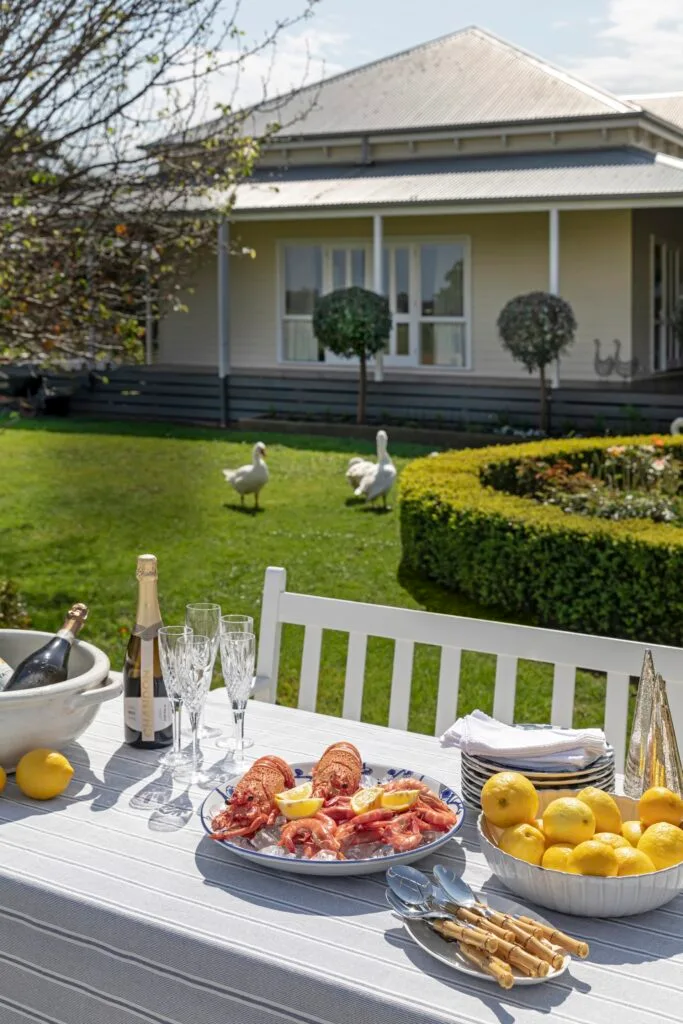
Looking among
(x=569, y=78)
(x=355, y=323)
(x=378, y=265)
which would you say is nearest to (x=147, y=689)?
(x=355, y=323)

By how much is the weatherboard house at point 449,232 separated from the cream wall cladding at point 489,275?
3 cm

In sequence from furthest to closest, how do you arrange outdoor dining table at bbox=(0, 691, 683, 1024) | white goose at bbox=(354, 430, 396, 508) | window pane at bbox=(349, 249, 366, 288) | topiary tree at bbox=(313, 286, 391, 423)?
window pane at bbox=(349, 249, 366, 288), topiary tree at bbox=(313, 286, 391, 423), white goose at bbox=(354, 430, 396, 508), outdoor dining table at bbox=(0, 691, 683, 1024)

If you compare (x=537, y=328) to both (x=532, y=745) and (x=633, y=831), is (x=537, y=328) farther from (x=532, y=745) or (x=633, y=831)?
(x=633, y=831)

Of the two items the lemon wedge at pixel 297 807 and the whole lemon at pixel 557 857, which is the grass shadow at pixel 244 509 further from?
the whole lemon at pixel 557 857

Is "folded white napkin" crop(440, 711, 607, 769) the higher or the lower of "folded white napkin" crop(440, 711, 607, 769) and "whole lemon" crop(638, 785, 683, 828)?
the higher

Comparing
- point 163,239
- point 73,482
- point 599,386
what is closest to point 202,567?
point 163,239

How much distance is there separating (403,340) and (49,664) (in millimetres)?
18149

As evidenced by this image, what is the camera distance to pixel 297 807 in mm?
2252

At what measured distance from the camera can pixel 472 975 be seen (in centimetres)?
177

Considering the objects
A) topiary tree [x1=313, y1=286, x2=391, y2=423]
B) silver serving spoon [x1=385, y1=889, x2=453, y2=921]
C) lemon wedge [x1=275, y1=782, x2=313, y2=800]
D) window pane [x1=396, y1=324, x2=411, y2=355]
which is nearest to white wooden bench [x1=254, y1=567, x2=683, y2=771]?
lemon wedge [x1=275, y1=782, x2=313, y2=800]

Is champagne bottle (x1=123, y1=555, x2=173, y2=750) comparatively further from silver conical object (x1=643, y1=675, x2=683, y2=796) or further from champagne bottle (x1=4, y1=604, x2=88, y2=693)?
silver conical object (x1=643, y1=675, x2=683, y2=796)

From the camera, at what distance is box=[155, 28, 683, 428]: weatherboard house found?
18.1m

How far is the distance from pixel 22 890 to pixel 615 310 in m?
17.8

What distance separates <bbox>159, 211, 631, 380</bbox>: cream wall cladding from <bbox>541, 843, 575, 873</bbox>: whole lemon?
16.5 metres
